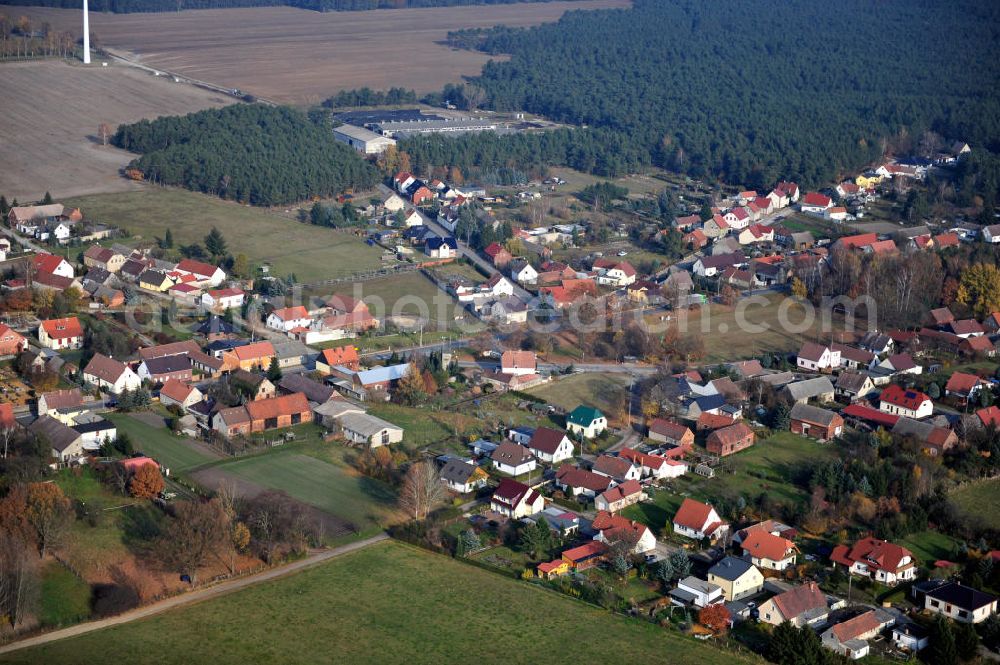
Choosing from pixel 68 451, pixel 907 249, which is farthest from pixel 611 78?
pixel 68 451

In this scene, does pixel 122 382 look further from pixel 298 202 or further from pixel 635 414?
pixel 298 202

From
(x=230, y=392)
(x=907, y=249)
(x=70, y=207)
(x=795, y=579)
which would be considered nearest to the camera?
(x=795, y=579)

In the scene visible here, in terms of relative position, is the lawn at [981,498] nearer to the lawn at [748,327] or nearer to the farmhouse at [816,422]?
the farmhouse at [816,422]

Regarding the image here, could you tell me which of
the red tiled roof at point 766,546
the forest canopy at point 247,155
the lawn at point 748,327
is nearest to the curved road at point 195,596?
the red tiled roof at point 766,546

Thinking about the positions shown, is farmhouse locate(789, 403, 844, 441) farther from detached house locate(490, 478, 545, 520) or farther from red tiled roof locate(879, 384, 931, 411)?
detached house locate(490, 478, 545, 520)

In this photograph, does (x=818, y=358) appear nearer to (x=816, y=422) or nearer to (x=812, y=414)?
(x=812, y=414)

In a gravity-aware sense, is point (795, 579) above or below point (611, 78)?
below
